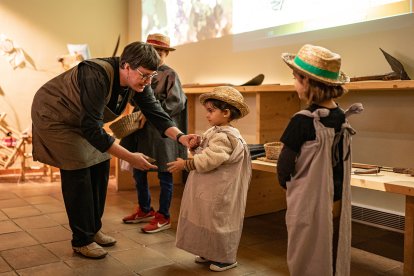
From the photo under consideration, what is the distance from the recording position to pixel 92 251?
93.4 inches

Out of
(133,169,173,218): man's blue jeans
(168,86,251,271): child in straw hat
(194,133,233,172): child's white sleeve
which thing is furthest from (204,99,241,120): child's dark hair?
(133,169,173,218): man's blue jeans

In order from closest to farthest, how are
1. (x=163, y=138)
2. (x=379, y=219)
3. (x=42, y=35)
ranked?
(x=163, y=138) → (x=379, y=219) → (x=42, y=35)

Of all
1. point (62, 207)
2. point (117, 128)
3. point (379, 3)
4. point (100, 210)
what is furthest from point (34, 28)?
point (379, 3)

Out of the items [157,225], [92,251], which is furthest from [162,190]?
[92,251]

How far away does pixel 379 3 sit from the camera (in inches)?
110

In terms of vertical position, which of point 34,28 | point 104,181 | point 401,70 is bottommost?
point 104,181

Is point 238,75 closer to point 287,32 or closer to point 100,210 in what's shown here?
point 287,32

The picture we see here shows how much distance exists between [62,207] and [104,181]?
48.7 inches

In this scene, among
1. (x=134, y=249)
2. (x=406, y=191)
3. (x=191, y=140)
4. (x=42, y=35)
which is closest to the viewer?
(x=406, y=191)

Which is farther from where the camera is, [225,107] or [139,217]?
[139,217]

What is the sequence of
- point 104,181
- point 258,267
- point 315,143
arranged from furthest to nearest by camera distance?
point 104,181
point 258,267
point 315,143

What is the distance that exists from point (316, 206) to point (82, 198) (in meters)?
1.24

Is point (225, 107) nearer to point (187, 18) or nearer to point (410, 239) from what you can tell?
point (410, 239)

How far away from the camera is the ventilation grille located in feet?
9.58
